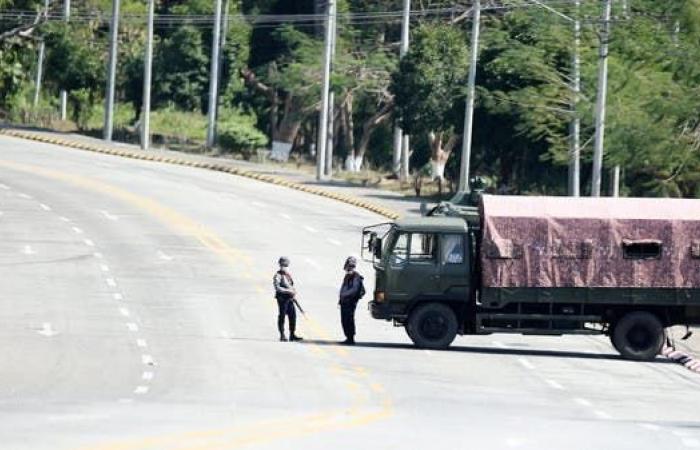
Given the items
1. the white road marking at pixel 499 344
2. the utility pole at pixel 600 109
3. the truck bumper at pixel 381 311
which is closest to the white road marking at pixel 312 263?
the utility pole at pixel 600 109

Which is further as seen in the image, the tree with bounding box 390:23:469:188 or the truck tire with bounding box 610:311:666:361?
the tree with bounding box 390:23:469:188

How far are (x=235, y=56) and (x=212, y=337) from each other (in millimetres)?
72624

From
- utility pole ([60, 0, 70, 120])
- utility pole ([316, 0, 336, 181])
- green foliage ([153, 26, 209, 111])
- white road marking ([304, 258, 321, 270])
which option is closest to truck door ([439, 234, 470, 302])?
white road marking ([304, 258, 321, 270])

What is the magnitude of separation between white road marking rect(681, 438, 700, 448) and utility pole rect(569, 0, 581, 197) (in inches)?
1485

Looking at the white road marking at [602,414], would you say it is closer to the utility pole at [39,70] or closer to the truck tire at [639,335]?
the truck tire at [639,335]

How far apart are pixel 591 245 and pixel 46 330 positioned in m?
10.9

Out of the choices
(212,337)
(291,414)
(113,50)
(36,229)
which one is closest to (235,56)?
(113,50)

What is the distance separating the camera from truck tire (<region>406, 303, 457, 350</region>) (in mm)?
39469

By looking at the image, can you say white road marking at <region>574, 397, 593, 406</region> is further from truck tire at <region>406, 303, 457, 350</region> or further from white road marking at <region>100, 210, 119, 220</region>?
white road marking at <region>100, 210, 119, 220</region>

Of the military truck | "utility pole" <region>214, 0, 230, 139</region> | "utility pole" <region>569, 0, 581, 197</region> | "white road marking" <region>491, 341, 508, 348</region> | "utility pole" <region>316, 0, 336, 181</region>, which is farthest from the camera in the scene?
"utility pole" <region>214, 0, 230, 139</region>

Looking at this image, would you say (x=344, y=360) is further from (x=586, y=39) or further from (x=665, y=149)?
(x=586, y=39)

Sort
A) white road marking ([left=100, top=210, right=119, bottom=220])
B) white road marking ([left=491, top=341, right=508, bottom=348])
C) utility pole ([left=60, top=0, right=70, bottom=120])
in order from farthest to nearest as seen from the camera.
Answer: utility pole ([left=60, top=0, right=70, bottom=120]), white road marking ([left=100, top=210, right=119, bottom=220]), white road marking ([left=491, top=341, right=508, bottom=348])

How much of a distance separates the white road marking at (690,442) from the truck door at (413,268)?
13420mm

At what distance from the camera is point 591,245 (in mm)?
39062
